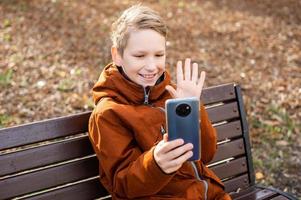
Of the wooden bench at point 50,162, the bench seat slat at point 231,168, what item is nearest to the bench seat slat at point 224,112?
the bench seat slat at point 231,168

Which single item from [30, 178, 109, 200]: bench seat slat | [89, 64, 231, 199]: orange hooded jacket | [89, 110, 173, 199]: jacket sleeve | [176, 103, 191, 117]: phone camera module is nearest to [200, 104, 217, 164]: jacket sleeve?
[89, 64, 231, 199]: orange hooded jacket

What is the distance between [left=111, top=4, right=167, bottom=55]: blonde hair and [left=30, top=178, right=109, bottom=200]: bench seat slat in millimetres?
791

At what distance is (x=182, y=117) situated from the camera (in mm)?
2189

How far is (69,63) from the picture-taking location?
680 centimetres

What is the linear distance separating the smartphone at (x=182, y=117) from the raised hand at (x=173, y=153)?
0.04 metres

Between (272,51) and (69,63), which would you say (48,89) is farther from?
(272,51)

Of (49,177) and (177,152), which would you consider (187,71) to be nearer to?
(177,152)

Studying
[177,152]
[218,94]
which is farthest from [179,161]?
[218,94]

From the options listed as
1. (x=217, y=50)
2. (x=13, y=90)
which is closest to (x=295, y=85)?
(x=217, y=50)

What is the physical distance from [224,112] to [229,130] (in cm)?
13

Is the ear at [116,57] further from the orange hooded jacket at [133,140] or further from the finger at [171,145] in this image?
the finger at [171,145]

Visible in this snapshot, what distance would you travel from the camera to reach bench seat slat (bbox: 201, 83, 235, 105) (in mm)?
3432

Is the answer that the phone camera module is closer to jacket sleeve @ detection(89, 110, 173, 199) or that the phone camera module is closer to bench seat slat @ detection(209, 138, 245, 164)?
jacket sleeve @ detection(89, 110, 173, 199)

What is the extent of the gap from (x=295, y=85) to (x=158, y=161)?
16.3 ft
